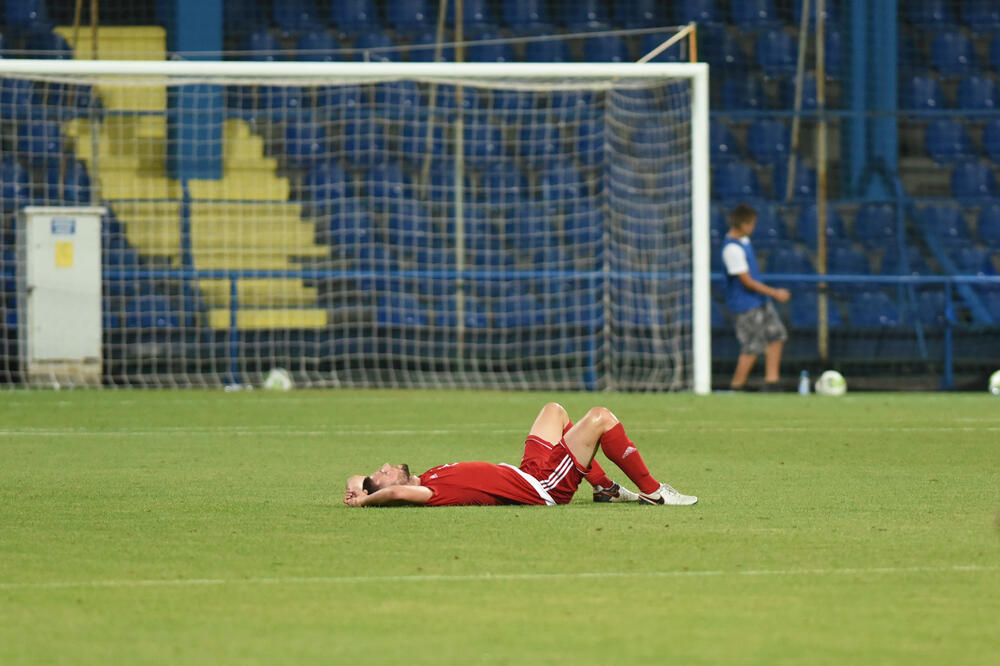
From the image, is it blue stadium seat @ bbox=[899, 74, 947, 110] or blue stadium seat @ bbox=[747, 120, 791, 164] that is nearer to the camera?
blue stadium seat @ bbox=[747, 120, 791, 164]

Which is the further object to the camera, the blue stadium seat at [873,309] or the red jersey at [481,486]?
the blue stadium seat at [873,309]

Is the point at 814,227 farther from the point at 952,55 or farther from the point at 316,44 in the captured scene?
the point at 316,44

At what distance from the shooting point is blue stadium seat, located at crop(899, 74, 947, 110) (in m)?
21.4

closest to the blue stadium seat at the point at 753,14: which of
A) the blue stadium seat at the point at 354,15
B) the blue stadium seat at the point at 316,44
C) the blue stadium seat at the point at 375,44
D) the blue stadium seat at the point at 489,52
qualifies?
the blue stadium seat at the point at 489,52

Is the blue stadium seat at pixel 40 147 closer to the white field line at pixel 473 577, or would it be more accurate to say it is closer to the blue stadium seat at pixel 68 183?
the blue stadium seat at pixel 68 183

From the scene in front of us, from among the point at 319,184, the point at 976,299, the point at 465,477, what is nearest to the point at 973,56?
the point at 976,299

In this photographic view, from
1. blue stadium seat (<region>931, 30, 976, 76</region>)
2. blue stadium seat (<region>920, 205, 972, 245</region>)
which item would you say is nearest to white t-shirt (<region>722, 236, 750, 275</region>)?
blue stadium seat (<region>920, 205, 972, 245</region>)

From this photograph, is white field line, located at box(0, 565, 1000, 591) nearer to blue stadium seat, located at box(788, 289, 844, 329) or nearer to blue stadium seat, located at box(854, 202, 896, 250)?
blue stadium seat, located at box(788, 289, 844, 329)

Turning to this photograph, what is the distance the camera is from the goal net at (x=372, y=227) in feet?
58.7

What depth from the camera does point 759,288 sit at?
632 inches

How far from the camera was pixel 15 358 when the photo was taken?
58.2ft

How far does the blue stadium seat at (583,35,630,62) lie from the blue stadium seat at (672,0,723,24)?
0.89 metres

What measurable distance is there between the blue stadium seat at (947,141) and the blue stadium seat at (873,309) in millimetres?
2998

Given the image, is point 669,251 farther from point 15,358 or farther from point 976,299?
point 15,358
